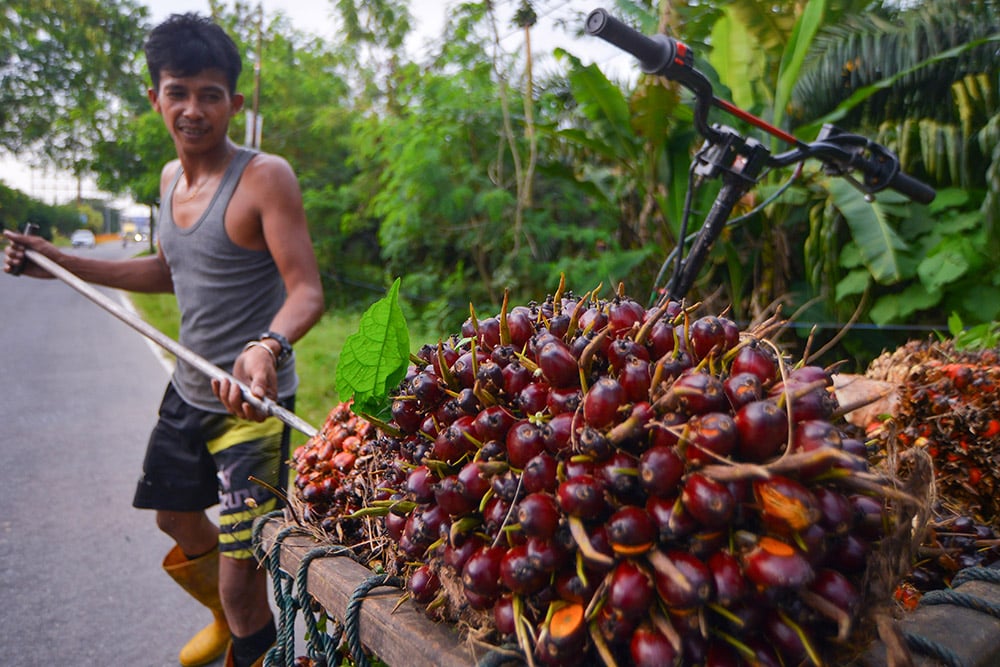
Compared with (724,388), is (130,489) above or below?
below

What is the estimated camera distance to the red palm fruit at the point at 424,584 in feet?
3.22

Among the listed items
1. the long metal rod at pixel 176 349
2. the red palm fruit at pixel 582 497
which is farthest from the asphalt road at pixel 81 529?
the red palm fruit at pixel 582 497

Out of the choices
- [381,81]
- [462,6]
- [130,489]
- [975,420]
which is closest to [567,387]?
[975,420]

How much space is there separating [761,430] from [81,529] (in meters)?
4.30

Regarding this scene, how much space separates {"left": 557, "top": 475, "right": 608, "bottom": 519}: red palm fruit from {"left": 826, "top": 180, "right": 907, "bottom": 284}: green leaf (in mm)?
4342

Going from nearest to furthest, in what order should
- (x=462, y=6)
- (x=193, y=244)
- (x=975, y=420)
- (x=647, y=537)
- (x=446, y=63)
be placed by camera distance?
(x=647, y=537), (x=975, y=420), (x=193, y=244), (x=462, y=6), (x=446, y=63)

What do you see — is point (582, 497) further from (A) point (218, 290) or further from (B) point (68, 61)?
(B) point (68, 61)

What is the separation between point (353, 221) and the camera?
1162cm

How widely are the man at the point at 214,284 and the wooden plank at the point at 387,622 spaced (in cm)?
Result: 104

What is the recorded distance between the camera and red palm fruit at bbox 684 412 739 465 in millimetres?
759

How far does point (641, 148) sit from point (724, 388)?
5.48 metres

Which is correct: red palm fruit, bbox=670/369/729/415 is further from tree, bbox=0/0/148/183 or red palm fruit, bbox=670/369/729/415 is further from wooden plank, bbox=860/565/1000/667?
tree, bbox=0/0/148/183

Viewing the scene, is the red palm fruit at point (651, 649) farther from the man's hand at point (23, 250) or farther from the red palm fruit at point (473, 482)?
the man's hand at point (23, 250)

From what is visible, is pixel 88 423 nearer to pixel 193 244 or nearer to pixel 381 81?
pixel 193 244
